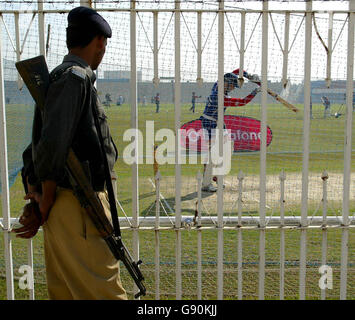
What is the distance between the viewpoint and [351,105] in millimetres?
2750

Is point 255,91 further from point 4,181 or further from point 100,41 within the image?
point 4,181

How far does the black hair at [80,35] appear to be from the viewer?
199 centimetres

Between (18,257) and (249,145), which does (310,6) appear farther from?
(18,257)

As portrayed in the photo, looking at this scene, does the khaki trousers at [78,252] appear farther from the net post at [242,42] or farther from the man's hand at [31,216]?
the net post at [242,42]

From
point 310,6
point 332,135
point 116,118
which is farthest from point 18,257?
point 310,6

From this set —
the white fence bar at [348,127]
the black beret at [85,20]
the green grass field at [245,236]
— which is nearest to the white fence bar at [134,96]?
the green grass field at [245,236]

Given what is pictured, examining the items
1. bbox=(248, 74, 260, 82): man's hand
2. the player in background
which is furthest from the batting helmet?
bbox=(248, 74, 260, 82): man's hand

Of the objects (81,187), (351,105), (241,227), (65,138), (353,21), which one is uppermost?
(353,21)

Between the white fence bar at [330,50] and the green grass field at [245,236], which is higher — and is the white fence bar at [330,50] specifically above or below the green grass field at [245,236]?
above

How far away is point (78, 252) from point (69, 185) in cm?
34

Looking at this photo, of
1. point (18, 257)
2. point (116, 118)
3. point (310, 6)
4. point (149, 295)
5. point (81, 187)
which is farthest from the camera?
point (18, 257)

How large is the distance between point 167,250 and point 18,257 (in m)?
1.65

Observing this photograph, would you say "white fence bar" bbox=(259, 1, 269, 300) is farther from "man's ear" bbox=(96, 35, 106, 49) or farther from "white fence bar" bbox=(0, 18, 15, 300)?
"white fence bar" bbox=(0, 18, 15, 300)

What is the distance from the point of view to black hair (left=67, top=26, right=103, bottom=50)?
1.99 metres
